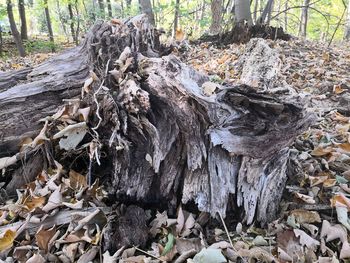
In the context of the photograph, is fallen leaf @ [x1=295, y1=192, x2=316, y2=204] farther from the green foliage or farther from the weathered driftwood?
the green foliage

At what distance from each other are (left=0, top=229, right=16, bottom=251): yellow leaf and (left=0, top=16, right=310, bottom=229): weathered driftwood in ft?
1.94

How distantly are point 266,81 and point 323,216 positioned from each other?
138 cm

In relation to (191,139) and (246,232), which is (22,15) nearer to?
(191,139)

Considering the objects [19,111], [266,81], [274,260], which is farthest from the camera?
[266,81]

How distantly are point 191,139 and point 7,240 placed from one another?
1145 millimetres

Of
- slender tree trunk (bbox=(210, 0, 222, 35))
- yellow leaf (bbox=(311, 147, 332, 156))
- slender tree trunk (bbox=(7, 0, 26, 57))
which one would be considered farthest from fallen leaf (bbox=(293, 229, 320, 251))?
slender tree trunk (bbox=(7, 0, 26, 57))

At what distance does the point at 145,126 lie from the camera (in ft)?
6.37

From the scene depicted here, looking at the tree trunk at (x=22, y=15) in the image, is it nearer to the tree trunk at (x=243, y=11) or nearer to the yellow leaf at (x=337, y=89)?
the tree trunk at (x=243, y=11)

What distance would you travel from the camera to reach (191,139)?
1.87 m

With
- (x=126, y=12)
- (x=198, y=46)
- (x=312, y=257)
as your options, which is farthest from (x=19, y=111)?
(x=126, y=12)

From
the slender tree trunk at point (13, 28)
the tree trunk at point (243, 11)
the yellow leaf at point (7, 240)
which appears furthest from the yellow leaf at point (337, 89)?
the slender tree trunk at point (13, 28)

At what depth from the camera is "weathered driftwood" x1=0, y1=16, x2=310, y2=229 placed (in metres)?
1.86

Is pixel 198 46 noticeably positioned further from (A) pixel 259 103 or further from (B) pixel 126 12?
(B) pixel 126 12

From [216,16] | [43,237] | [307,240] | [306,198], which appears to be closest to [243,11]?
[216,16]
